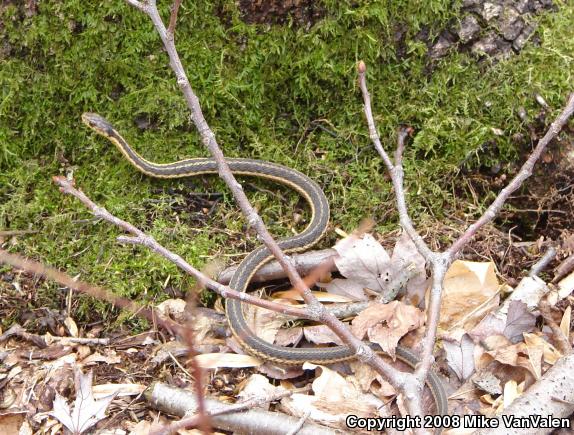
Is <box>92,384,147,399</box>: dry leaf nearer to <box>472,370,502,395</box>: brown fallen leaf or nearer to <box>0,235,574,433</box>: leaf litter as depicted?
<box>0,235,574,433</box>: leaf litter

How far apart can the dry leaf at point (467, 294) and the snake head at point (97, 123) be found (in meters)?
2.28

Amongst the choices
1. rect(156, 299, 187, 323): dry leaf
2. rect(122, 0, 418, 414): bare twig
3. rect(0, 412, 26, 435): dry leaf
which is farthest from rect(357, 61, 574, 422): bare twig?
rect(0, 412, 26, 435): dry leaf

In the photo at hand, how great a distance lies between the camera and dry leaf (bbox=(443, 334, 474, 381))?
3094mm

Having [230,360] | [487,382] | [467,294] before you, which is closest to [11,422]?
[230,360]

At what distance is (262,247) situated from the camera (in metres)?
3.77

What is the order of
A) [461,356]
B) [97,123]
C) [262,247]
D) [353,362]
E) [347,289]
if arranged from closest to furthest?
[461,356], [353,362], [347,289], [262,247], [97,123]

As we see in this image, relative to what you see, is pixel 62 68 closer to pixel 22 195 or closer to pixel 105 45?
pixel 105 45

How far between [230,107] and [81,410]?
2067mm

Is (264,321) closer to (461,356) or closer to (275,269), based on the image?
(275,269)

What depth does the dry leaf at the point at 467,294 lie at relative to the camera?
10.9 ft

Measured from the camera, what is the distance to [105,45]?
386 cm

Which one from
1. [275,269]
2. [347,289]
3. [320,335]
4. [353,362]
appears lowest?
[353,362]

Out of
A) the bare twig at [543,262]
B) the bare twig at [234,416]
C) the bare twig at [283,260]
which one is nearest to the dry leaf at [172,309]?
the bare twig at [234,416]

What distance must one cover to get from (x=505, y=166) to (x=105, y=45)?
270cm
